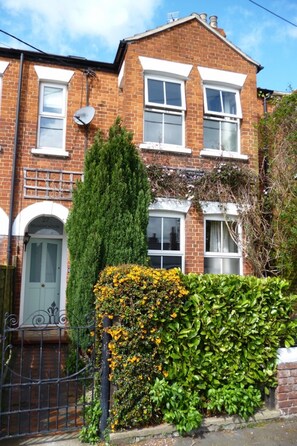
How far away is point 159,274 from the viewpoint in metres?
3.89

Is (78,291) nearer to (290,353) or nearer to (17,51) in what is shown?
(290,353)

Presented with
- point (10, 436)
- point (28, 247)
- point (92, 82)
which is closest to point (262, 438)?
point (10, 436)

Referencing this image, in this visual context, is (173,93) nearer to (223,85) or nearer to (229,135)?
(223,85)

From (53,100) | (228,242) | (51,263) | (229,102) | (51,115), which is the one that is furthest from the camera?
(51,263)

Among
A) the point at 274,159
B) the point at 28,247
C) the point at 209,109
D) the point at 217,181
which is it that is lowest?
the point at 28,247

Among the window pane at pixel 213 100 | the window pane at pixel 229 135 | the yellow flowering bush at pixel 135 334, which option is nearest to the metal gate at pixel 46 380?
the yellow flowering bush at pixel 135 334

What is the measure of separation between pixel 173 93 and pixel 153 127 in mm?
963

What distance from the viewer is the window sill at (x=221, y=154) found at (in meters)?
7.72

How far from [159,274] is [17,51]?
6.54 meters

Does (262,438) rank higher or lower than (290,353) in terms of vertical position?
lower

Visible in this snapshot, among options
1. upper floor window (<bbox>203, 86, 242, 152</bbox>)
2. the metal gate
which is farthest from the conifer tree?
upper floor window (<bbox>203, 86, 242, 152</bbox>)

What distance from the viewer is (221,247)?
7672mm

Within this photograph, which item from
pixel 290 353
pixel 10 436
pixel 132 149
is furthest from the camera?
pixel 132 149

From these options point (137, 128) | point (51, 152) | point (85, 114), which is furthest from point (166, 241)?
point (85, 114)
